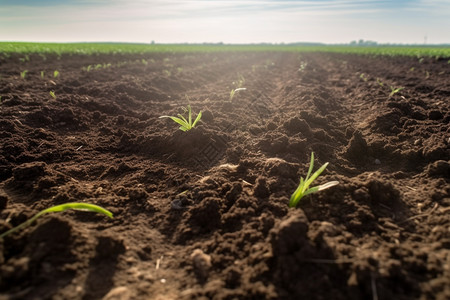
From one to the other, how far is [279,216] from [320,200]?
0.38m

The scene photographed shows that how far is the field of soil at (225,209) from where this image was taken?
152 centimetres

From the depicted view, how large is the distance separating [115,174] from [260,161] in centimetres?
159

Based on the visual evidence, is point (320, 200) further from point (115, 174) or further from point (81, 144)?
point (81, 144)

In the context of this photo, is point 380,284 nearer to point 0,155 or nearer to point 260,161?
point 260,161

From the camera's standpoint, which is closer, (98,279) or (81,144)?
(98,279)

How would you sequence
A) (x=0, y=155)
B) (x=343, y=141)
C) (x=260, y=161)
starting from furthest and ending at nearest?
(x=343, y=141) → (x=0, y=155) → (x=260, y=161)

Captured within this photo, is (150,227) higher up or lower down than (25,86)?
lower down

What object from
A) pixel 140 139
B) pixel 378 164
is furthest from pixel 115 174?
pixel 378 164

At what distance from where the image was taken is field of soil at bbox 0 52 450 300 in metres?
1.52

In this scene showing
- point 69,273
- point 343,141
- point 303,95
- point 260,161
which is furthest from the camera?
point 303,95

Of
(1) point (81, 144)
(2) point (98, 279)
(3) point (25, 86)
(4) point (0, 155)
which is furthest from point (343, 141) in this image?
(3) point (25, 86)

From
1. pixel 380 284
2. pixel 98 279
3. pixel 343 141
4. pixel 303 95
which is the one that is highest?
pixel 303 95

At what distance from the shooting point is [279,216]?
6.68ft

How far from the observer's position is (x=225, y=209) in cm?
225
